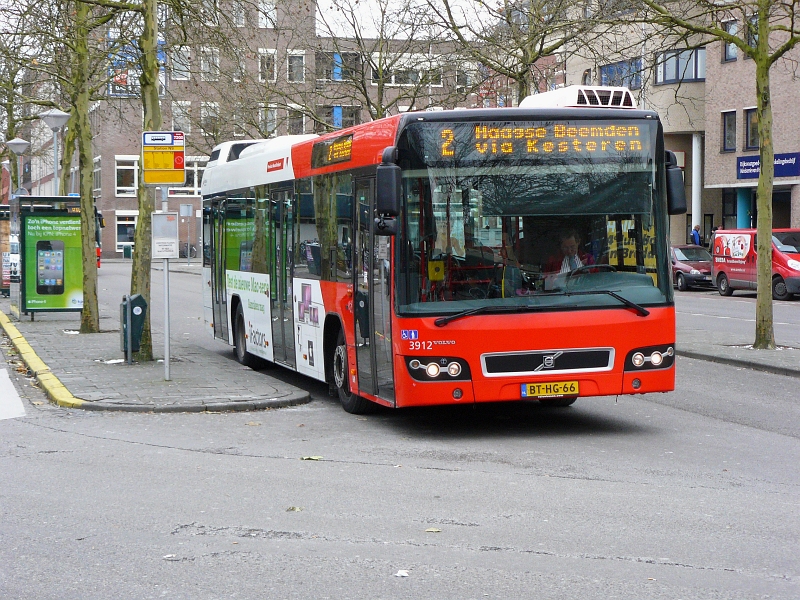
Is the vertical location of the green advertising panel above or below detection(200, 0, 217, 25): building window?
below

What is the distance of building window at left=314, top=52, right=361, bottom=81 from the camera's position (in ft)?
95.3

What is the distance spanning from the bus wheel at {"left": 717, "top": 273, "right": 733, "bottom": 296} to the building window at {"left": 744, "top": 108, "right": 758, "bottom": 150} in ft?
32.8

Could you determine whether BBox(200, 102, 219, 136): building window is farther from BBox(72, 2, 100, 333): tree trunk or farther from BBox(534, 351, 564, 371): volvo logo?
BBox(534, 351, 564, 371): volvo logo

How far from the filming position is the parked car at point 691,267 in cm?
3872

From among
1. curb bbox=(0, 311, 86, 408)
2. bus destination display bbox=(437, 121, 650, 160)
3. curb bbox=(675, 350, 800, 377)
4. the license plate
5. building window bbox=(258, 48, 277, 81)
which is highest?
building window bbox=(258, 48, 277, 81)

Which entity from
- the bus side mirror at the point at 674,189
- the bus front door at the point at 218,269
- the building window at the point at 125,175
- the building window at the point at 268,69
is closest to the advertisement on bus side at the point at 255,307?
the bus front door at the point at 218,269

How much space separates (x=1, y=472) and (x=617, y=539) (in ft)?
14.8

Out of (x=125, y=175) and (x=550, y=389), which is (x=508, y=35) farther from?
(x=125, y=175)

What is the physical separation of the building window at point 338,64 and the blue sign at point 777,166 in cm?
1647

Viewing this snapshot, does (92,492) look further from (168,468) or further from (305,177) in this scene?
(305,177)

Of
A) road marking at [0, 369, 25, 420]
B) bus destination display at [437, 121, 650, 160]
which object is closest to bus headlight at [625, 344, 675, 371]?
bus destination display at [437, 121, 650, 160]

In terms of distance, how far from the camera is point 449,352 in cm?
940

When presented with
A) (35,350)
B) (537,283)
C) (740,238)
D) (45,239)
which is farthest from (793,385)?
(740,238)

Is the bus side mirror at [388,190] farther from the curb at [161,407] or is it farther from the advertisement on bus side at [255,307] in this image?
the advertisement on bus side at [255,307]
